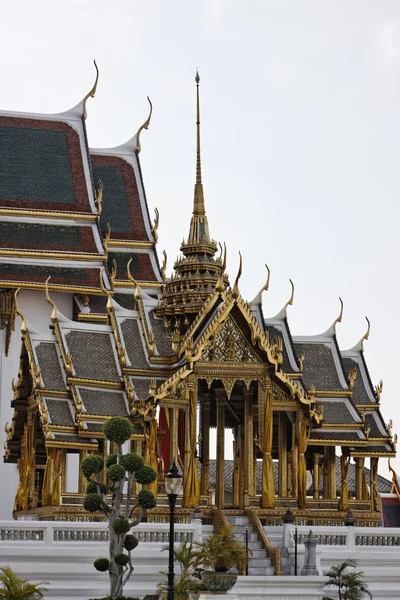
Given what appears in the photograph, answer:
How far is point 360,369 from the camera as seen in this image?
90.7 feet

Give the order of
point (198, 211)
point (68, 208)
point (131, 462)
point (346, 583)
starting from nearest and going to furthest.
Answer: point (131, 462) → point (346, 583) → point (198, 211) → point (68, 208)

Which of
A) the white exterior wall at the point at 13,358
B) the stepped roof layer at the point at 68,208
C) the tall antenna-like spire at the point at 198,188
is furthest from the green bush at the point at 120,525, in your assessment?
the stepped roof layer at the point at 68,208

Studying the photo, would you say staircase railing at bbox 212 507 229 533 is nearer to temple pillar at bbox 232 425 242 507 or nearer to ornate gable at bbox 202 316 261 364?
temple pillar at bbox 232 425 242 507

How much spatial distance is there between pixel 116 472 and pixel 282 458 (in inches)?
222

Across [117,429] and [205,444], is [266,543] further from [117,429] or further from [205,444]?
[117,429]

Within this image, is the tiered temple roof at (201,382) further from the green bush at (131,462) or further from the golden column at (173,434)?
the green bush at (131,462)

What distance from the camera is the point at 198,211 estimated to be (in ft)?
90.0

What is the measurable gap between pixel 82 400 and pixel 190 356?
1813 millimetres

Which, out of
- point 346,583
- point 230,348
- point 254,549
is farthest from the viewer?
point 230,348

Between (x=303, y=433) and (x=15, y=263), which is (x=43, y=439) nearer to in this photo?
(x=303, y=433)

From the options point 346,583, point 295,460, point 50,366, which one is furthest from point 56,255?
point 346,583

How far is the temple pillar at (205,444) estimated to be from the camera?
2467 cm

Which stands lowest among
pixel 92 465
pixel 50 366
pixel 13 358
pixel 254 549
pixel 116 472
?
pixel 254 549

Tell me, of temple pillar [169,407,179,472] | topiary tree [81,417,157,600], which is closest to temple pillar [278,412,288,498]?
temple pillar [169,407,179,472]
